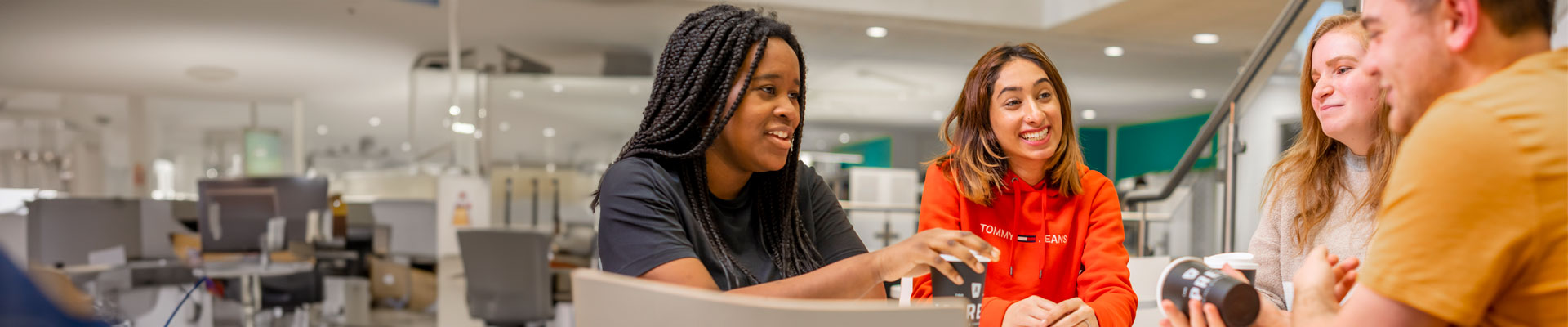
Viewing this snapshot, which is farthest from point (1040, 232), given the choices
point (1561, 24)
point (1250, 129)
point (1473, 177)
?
point (1250, 129)

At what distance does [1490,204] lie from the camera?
2.20 feet

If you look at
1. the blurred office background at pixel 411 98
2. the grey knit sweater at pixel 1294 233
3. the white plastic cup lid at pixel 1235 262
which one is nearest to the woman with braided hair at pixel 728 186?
the white plastic cup lid at pixel 1235 262

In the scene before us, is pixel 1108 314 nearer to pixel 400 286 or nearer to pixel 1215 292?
pixel 1215 292

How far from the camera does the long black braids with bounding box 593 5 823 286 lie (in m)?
1.32

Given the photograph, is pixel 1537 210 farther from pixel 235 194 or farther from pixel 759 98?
pixel 235 194

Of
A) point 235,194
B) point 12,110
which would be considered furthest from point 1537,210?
point 12,110

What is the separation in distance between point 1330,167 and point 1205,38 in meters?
5.63

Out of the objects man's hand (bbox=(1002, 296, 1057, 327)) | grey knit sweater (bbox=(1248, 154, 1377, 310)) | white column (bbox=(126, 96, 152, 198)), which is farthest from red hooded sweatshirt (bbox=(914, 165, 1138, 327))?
white column (bbox=(126, 96, 152, 198))

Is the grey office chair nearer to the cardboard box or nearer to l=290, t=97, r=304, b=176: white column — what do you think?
the cardboard box

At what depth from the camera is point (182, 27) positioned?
5.43 meters

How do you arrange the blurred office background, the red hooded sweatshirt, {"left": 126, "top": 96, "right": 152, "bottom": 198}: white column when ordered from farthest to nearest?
1. {"left": 126, "top": 96, "right": 152, "bottom": 198}: white column
2. the blurred office background
3. the red hooded sweatshirt

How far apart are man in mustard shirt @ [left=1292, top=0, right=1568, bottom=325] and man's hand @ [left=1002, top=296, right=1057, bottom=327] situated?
56 centimetres

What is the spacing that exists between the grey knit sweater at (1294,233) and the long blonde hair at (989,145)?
1.21 feet

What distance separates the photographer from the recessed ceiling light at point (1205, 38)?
6398 millimetres
